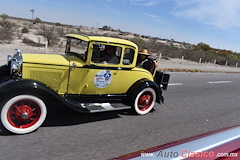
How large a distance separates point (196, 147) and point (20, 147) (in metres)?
2.74

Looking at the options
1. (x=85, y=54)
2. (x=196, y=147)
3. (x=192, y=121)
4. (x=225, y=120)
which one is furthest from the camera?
(x=225, y=120)

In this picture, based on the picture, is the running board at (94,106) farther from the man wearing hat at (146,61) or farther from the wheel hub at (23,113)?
the man wearing hat at (146,61)

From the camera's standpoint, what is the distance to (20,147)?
10.4ft

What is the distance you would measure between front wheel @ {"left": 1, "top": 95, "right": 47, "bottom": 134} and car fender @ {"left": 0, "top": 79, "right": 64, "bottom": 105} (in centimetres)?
9

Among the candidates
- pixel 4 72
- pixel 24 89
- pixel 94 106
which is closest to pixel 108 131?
pixel 94 106

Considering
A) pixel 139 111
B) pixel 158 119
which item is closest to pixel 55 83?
pixel 139 111

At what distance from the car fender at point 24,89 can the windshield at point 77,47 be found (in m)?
1.13

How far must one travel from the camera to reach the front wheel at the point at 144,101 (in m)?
5.05

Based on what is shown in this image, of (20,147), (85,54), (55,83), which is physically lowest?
(20,147)

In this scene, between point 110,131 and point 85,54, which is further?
point 85,54

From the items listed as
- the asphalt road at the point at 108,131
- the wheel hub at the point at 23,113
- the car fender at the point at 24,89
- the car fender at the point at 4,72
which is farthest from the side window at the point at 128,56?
the car fender at the point at 4,72

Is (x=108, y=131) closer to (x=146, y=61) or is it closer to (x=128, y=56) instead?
(x=128, y=56)

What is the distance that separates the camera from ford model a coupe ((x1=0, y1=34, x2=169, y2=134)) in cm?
350

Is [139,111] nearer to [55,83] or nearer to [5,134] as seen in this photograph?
[55,83]
